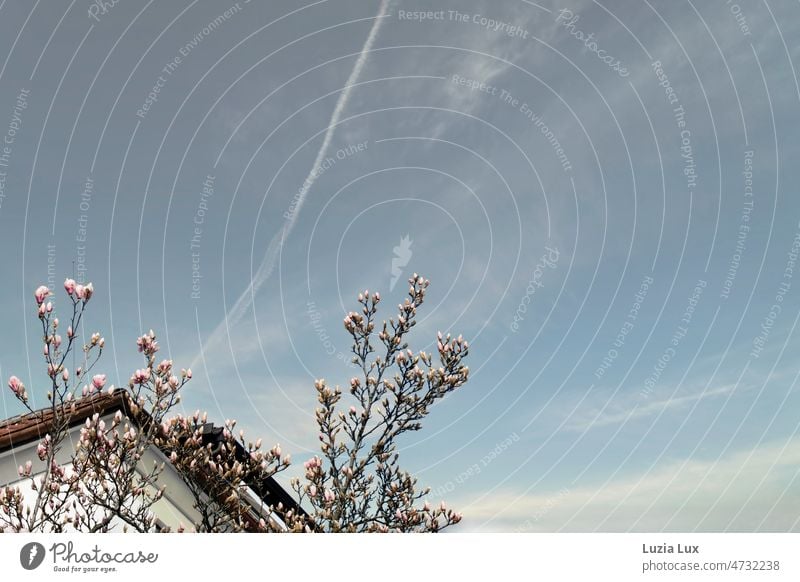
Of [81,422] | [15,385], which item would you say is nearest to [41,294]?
[15,385]

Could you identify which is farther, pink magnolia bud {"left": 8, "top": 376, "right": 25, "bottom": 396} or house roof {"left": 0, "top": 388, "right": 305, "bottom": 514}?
house roof {"left": 0, "top": 388, "right": 305, "bottom": 514}

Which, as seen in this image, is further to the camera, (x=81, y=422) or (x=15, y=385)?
(x=81, y=422)

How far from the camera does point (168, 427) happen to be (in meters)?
9.67

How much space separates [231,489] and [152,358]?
8.80 ft
